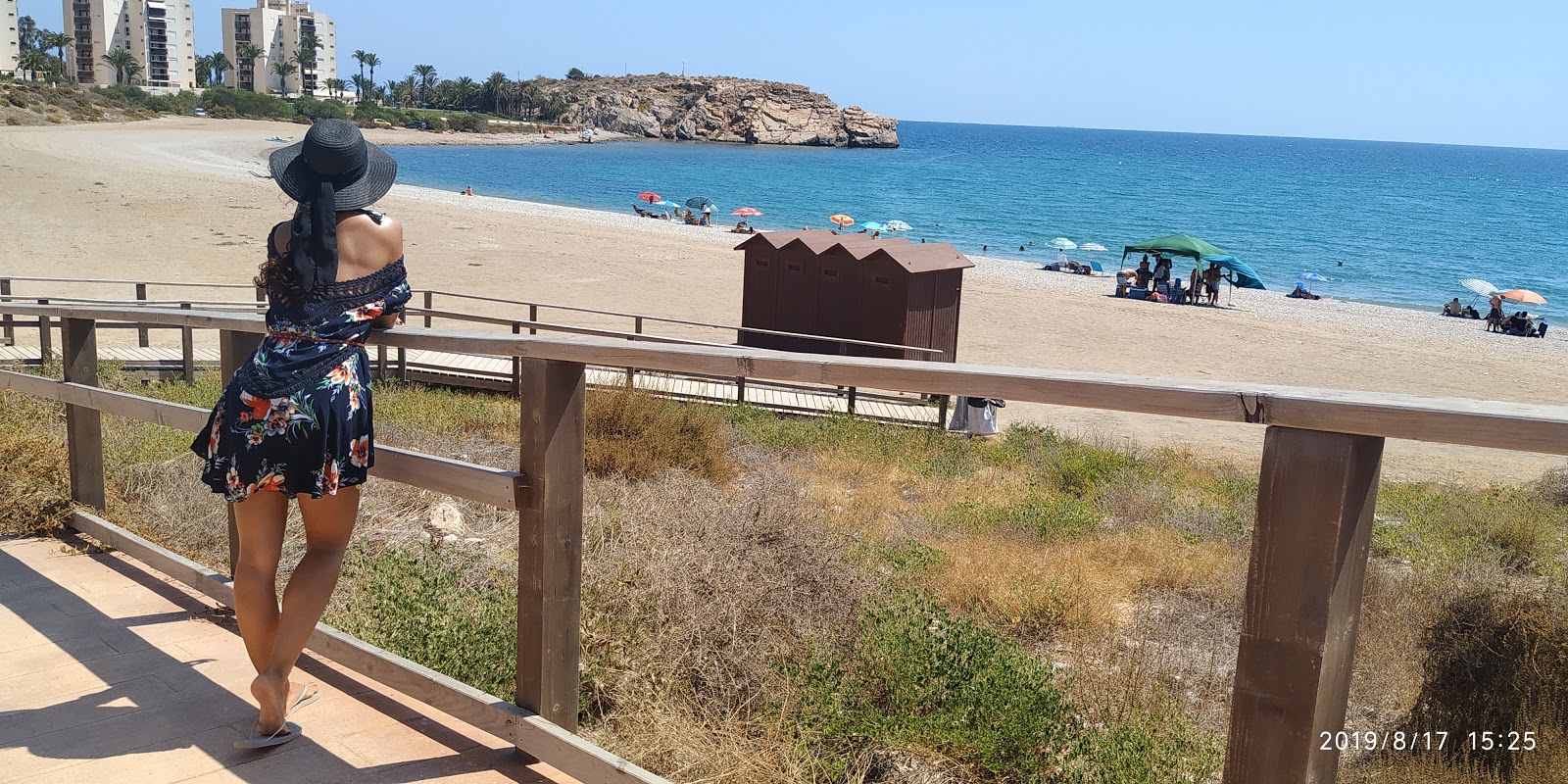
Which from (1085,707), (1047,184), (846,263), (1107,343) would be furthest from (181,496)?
(1047,184)

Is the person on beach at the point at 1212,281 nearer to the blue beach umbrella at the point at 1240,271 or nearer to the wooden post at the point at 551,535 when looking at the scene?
the blue beach umbrella at the point at 1240,271

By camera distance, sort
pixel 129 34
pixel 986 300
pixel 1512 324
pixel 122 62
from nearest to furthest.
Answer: pixel 986 300 → pixel 1512 324 → pixel 122 62 → pixel 129 34

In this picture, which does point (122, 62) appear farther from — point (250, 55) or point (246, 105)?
point (246, 105)

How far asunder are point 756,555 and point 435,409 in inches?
265

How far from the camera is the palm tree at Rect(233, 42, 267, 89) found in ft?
557

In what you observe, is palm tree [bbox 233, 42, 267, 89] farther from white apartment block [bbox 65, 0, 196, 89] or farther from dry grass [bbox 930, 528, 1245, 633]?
dry grass [bbox 930, 528, 1245, 633]

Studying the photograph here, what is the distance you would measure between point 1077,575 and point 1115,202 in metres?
89.6

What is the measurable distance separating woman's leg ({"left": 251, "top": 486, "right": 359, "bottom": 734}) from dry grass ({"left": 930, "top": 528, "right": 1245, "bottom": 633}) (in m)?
2.97

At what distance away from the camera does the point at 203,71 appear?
601 ft

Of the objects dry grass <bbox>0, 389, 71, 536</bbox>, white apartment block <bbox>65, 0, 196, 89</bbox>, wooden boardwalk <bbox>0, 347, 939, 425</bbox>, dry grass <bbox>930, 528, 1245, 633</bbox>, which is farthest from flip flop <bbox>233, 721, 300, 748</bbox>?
white apartment block <bbox>65, 0, 196, 89</bbox>

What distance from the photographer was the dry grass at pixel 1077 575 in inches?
205

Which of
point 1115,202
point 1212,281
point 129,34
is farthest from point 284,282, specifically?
point 129,34

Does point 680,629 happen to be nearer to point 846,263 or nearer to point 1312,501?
point 1312,501

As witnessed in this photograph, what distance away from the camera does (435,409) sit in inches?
414
